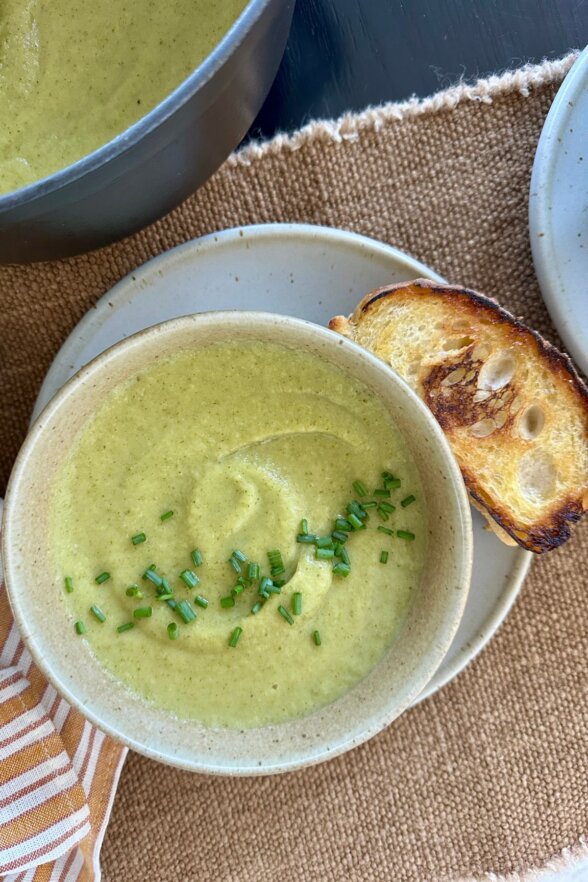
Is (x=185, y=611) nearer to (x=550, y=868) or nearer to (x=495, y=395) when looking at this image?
(x=495, y=395)

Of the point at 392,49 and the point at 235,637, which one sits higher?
the point at 392,49

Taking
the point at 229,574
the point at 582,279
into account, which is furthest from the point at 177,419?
the point at 582,279

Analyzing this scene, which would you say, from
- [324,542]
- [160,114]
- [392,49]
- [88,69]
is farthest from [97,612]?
[392,49]

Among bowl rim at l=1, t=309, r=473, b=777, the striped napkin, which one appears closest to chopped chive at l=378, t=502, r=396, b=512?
bowl rim at l=1, t=309, r=473, b=777

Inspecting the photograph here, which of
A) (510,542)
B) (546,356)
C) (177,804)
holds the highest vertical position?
(546,356)

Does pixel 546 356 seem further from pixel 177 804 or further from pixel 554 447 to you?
pixel 177 804

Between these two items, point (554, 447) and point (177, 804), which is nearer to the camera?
point (554, 447)

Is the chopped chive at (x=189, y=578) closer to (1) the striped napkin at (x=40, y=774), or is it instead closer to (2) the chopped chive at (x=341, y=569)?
(2) the chopped chive at (x=341, y=569)

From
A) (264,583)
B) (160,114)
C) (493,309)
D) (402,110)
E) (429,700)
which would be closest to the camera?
(160,114)
